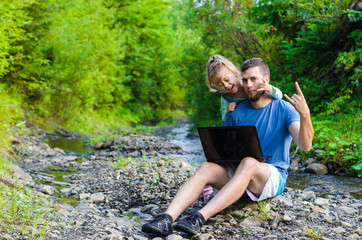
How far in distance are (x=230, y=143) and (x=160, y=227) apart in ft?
3.44

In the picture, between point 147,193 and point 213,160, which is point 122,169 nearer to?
point 147,193

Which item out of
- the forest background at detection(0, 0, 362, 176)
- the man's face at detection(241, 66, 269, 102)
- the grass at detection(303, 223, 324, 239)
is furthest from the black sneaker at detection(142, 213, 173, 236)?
the forest background at detection(0, 0, 362, 176)

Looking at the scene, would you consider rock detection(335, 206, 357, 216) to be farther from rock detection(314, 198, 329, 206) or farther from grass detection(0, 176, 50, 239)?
grass detection(0, 176, 50, 239)

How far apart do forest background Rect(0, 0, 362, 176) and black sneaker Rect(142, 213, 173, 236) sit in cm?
347

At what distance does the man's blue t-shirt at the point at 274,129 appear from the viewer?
3.53 meters

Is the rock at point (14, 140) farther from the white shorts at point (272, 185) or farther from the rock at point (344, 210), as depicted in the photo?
the rock at point (344, 210)

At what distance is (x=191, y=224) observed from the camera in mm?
3102

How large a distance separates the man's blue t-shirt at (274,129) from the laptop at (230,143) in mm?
207

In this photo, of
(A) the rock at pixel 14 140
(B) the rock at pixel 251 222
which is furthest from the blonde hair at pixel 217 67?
(A) the rock at pixel 14 140

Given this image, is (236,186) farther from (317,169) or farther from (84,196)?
(317,169)

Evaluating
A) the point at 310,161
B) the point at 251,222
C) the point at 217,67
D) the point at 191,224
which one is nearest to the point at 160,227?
the point at 191,224

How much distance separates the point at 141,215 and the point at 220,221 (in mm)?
1026

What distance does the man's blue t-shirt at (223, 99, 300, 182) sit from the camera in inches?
139

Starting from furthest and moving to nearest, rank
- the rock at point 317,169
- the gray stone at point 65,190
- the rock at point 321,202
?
1. the rock at point 317,169
2. the gray stone at point 65,190
3. the rock at point 321,202
